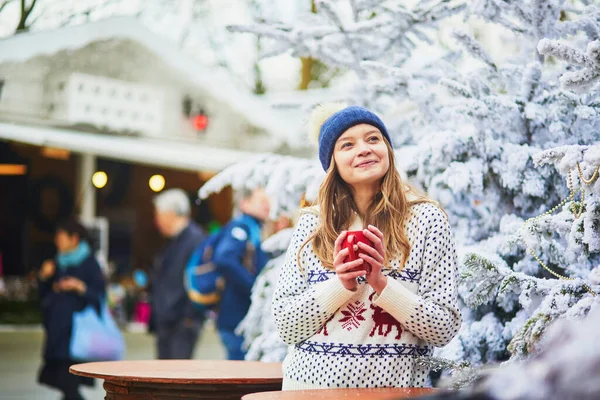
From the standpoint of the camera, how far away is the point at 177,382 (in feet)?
10.0

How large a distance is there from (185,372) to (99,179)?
12405 millimetres

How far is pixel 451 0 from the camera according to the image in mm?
4613

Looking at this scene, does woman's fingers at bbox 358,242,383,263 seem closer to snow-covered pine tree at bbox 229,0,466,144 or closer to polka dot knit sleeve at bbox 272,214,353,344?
polka dot knit sleeve at bbox 272,214,353,344

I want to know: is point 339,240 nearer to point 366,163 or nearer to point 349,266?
point 349,266

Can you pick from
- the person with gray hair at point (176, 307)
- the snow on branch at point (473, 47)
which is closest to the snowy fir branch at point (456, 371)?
the snow on branch at point (473, 47)

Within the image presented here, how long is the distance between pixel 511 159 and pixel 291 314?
150cm

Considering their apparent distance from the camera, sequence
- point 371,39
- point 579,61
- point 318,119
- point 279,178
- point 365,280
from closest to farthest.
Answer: point 579,61
point 365,280
point 318,119
point 279,178
point 371,39

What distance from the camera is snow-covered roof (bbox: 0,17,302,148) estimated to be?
32.4ft

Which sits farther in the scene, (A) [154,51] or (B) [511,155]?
(A) [154,51]

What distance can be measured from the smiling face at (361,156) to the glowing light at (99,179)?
12149mm

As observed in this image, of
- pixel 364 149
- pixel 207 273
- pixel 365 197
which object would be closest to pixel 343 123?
pixel 364 149

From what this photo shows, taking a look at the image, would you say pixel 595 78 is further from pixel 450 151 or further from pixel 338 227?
pixel 450 151

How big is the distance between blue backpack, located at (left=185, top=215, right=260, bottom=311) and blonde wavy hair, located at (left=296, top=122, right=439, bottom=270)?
3.82 meters

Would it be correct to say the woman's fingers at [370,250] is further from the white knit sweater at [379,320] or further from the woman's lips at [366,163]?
the woman's lips at [366,163]
